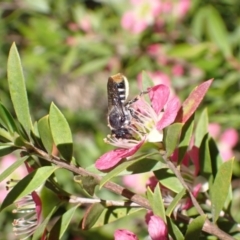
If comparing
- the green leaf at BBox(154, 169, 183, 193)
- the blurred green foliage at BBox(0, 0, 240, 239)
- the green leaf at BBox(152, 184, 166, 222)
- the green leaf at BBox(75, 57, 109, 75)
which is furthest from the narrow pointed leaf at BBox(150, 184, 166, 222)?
the green leaf at BBox(75, 57, 109, 75)

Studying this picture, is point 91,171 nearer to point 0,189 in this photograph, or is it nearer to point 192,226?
point 192,226

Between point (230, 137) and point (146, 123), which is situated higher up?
point (146, 123)

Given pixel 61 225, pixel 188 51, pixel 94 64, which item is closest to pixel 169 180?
pixel 61 225

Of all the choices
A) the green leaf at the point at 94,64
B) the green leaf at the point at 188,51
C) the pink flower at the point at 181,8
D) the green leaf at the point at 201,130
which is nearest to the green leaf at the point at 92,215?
the green leaf at the point at 201,130

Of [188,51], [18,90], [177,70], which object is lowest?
[177,70]

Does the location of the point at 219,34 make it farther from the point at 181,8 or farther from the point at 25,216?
the point at 25,216

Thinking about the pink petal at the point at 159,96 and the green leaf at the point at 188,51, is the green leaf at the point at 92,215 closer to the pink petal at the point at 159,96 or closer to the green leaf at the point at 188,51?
the pink petal at the point at 159,96

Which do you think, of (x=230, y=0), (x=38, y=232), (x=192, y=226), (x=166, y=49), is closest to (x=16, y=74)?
(x=38, y=232)
